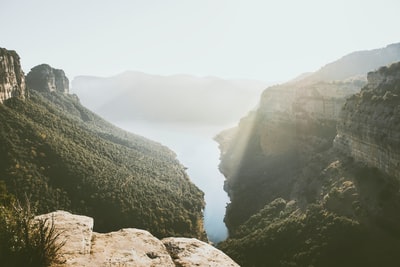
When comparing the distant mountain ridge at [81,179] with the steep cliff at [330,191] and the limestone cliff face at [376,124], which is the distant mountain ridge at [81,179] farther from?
the limestone cliff face at [376,124]

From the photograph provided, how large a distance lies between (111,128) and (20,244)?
391ft

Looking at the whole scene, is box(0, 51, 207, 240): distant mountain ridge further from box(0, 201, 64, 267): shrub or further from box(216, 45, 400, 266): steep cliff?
box(0, 201, 64, 267): shrub

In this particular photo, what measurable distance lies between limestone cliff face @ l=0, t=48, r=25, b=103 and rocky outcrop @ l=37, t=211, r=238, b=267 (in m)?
63.9

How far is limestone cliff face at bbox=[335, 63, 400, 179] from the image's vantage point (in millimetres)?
41094

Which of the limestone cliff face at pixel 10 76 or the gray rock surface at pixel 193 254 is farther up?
the limestone cliff face at pixel 10 76

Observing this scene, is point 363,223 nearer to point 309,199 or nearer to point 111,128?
point 309,199

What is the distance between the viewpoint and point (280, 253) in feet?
135

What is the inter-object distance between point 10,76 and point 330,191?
66186 mm

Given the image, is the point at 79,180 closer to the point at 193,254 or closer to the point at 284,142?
the point at 193,254

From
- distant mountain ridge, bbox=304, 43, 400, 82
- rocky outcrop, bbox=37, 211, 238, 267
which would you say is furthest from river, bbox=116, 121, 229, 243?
rocky outcrop, bbox=37, 211, 238, 267

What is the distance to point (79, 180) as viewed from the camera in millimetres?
52938

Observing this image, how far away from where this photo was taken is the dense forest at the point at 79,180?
46938 mm

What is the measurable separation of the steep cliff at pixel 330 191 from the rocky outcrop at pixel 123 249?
101 ft

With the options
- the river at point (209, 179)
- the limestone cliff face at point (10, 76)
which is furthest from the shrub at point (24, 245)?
the river at point (209, 179)
